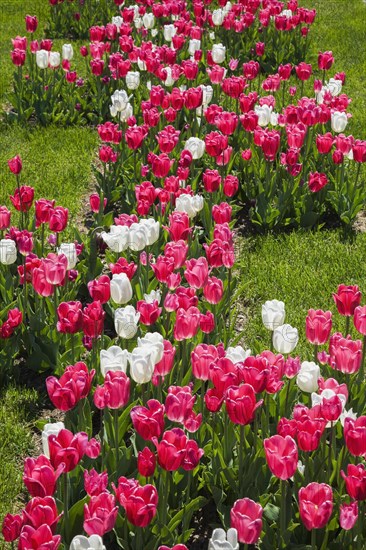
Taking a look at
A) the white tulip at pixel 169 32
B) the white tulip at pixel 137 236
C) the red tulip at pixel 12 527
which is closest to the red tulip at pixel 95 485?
the red tulip at pixel 12 527

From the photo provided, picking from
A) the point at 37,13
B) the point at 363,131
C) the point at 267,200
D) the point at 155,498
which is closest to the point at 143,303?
the point at 155,498

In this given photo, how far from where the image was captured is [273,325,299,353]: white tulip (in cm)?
325

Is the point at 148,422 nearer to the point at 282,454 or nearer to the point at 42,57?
→ the point at 282,454

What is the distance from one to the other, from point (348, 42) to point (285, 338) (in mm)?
7360

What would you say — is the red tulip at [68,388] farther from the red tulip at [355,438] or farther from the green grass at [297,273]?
the green grass at [297,273]

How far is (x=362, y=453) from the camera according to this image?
2619 mm

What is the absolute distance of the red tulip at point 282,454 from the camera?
2525mm

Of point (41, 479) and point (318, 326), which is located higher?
point (41, 479)

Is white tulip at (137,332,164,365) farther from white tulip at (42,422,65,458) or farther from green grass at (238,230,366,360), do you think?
green grass at (238,230,366,360)

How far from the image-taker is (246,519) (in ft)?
7.71

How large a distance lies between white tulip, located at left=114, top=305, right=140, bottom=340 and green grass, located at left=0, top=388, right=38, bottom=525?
2.43 ft

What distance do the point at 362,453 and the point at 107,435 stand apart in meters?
1.07

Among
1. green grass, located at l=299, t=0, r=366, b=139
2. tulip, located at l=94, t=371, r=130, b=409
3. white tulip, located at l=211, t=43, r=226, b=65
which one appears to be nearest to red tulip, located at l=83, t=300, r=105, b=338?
tulip, located at l=94, t=371, r=130, b=409

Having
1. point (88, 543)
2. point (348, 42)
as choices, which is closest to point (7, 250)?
point (88, 543)
